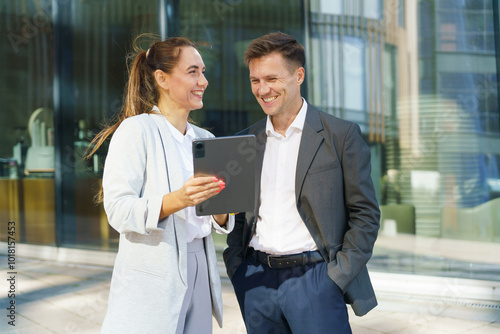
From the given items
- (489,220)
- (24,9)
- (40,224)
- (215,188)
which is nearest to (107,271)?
(40,224)

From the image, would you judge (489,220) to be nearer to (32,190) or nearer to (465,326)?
(465,326)

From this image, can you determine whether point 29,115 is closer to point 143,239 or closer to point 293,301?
point 143,239

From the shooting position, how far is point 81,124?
310 inches

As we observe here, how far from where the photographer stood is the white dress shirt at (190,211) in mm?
2117

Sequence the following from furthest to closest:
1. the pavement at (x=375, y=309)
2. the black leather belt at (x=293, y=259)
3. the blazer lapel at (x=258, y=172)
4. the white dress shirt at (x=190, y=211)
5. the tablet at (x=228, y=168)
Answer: the pavement at (x=375, y=309)
the blazer lapel at (x=258, y=172)
the black leather belt at (x=293, y=259)
the white dress shirt at (x=190, y=211)
the tablet at (x=228, y=168)

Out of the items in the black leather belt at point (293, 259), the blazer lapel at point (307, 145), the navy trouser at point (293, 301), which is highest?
the blazer lapel at point (307, 145)

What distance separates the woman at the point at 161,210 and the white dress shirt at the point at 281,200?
199 mm

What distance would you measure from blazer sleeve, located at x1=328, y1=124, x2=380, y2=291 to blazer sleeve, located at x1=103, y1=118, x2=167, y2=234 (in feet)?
2.61

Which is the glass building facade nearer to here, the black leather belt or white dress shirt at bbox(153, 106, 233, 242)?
the black leather belt

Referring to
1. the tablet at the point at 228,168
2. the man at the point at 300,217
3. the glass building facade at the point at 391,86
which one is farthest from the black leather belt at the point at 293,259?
the glass building facade at the point at 391,86

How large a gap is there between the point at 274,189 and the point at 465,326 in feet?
10.1

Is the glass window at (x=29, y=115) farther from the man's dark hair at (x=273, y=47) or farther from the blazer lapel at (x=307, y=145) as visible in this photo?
the blazer lapel at (x=307, y=145)

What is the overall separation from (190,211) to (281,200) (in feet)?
1.38

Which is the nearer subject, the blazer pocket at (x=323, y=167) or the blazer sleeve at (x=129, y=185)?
the blazer sleeve at (x=129, y=185)
